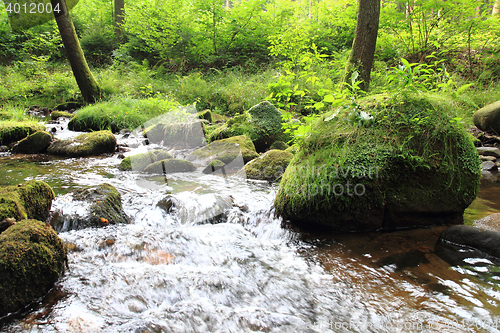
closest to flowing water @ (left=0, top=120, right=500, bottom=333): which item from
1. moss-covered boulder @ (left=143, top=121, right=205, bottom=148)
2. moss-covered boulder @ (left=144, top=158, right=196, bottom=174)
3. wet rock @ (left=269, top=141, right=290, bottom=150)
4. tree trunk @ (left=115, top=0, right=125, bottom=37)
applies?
moss-covered boulder @ (left=144, top=158, right=196, bottom=174)

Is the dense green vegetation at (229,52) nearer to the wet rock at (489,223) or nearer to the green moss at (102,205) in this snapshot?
the wet rock at (489,223)

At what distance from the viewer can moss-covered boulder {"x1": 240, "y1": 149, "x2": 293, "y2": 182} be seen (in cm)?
561

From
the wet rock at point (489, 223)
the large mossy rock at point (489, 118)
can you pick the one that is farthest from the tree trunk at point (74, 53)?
the large mossy rock at point (489, 118)

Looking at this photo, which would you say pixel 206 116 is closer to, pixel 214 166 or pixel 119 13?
pixel 214 166

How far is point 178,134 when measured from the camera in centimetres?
877

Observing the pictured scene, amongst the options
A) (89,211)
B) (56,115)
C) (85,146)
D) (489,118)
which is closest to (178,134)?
(85,146)

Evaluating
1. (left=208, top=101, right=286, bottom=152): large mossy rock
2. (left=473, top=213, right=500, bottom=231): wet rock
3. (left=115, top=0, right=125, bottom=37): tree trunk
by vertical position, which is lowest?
(left=473, top=213, right=500, bottom=231): wet rock

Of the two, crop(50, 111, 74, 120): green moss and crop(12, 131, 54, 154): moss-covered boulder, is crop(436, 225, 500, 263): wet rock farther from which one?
crop(50, 111, 74, 120): green moss

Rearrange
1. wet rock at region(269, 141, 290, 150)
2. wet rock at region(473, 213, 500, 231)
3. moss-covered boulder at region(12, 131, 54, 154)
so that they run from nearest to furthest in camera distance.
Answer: wet rock at region(473, 213, 500, 231) → moss-covered boulder at region(12, 131, 54, 154) → wet rock at region(269, 141, 290, 150)

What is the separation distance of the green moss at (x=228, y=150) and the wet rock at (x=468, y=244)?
14.3 ft

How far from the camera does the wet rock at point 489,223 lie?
3.01 metres

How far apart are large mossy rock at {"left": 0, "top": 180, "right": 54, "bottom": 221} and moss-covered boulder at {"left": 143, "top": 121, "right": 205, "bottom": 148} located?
535 cm

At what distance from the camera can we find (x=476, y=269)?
94.2 inches

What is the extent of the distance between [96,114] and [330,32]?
485 inches
